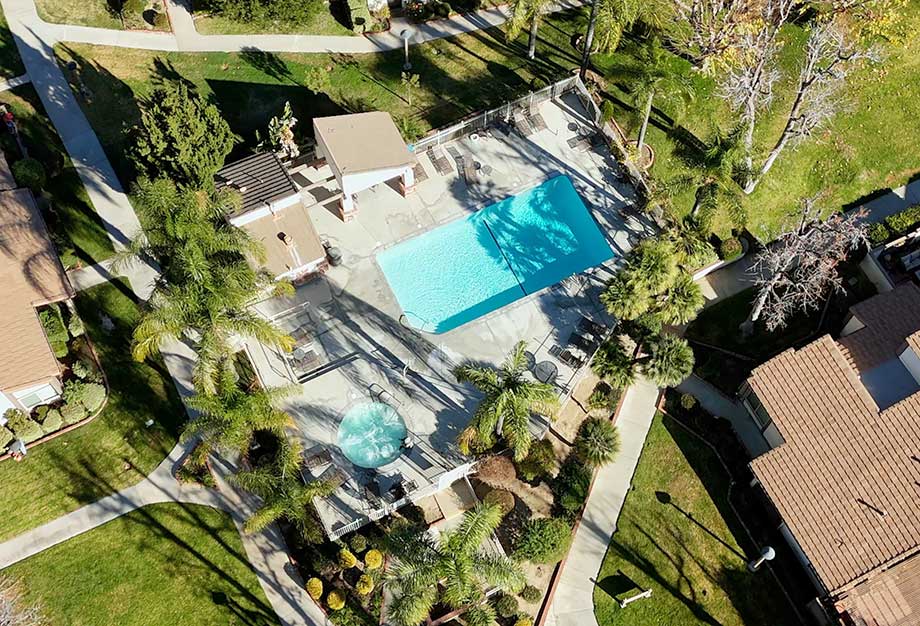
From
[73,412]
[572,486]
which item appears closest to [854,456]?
[572,486]

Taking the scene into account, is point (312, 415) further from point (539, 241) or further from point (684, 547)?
point (684, 547)

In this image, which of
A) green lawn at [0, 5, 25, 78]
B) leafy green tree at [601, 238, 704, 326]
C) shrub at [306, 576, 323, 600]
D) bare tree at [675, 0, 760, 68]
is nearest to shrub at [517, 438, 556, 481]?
leafy green tree at [601, 238, 704, 326]

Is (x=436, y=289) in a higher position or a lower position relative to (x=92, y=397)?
lower

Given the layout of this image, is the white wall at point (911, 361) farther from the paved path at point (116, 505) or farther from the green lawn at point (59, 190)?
the green lawn at point (59, 190)

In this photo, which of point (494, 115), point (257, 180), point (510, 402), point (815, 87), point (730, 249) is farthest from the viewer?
point (494, 115)

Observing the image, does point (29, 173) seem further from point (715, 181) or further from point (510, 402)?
point (715, 181)

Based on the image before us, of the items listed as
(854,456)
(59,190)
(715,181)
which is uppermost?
(59,190)

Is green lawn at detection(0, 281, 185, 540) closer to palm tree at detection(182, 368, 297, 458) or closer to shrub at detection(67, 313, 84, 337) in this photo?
shrub at detection(67, 313, 84, 337)
